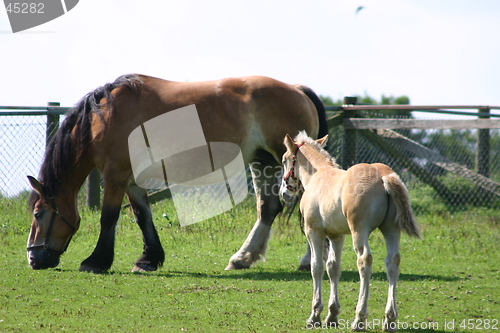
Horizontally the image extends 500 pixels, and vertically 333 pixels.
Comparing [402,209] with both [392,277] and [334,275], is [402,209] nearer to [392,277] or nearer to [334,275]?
[392,277]

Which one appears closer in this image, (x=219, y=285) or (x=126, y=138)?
(x=219, y=285)

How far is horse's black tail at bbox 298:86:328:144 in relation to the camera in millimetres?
7875

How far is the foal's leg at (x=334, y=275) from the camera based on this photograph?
4738 mm

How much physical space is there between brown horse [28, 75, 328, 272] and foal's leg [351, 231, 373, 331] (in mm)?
3064

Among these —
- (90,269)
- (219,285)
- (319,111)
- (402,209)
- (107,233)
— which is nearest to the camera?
(402,209)

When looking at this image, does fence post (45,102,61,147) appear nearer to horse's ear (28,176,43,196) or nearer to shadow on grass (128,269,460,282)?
horse's ear (28,176,43,196)

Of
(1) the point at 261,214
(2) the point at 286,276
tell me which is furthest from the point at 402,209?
(1) the point at 261,214

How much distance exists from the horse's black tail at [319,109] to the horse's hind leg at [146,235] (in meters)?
2.52

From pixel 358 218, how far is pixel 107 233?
372 centimetres

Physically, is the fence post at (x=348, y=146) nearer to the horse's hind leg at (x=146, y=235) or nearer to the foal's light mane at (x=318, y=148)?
the horse's hind leg at (x=146, y=235)

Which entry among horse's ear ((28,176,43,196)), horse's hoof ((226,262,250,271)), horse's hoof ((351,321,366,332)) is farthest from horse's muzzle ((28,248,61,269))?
horse's hoof ((351,321,366,332))

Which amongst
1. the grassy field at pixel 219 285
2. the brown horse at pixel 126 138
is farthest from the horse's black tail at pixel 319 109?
the grassy field at pixel 219 285

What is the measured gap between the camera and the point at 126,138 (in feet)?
23.1

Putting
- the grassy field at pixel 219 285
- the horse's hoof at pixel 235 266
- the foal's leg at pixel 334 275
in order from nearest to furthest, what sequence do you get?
the foal's leg at pixel 334 275, the grassy field at pixel 219 285, the horse's hoof at pixel 235 266
